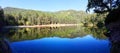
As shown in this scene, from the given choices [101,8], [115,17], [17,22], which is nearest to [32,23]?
[17,22]

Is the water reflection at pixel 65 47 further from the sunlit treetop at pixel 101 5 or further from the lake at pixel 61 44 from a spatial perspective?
the sunlit treetop at pixel 101 5

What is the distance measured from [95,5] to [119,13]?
50.2 feet

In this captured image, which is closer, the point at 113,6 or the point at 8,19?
the point at 113,6

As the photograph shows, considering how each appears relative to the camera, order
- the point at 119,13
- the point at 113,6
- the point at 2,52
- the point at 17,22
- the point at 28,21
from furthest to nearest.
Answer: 1. the point at 28,21
2. the point at 17,22
3. the point at 113,6
4. the point at 119,13
5. the point at 2,52

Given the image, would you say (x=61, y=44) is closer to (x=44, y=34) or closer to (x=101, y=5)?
(x=101, y=5)

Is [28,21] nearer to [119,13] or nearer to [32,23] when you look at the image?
[32,23]

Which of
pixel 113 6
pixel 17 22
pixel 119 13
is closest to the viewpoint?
pixel 119 13

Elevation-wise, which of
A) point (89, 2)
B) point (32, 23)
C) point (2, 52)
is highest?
point (89, 2)

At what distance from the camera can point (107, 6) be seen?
46.1m

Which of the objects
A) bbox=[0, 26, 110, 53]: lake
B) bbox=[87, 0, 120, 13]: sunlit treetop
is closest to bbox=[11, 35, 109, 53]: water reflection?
bbox=[0, 26, 110, 53]: lake

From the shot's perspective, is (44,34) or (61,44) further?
(44,34)

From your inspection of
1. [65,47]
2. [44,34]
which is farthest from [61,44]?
[44,34]

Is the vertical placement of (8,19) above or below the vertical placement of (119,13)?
below

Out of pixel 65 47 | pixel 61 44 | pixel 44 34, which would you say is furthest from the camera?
pixel 44 34
